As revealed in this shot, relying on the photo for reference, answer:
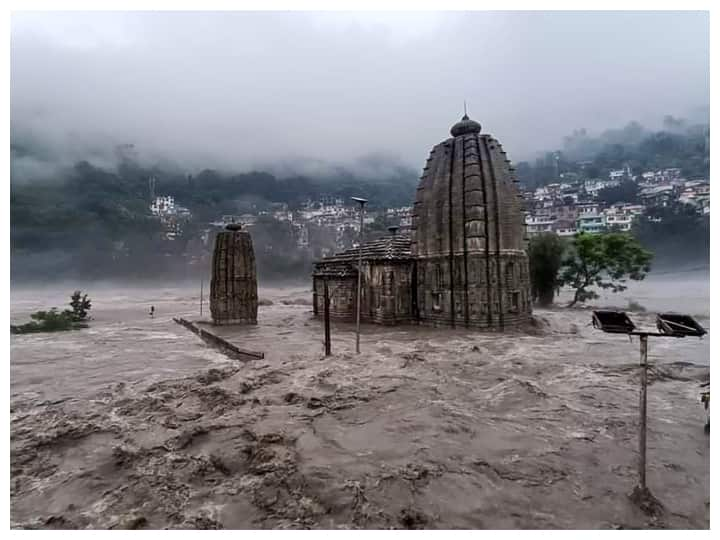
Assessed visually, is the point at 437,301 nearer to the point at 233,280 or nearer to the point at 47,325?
the point at 233,280

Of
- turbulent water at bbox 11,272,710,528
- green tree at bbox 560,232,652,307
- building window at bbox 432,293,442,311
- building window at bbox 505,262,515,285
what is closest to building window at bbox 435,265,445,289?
building window at bbox 432,293,442,311

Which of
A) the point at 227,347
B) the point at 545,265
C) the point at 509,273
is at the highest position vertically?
the point at 545,265

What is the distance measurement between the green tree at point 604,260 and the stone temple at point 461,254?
1758cm

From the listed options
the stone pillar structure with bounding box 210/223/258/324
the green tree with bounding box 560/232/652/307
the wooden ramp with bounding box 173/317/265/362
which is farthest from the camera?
the green tree with bounding box 560/232/652/307

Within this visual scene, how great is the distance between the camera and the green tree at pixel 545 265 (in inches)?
1674

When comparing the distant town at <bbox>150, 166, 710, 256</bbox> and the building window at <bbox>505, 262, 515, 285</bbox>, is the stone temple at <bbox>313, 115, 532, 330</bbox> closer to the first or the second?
the building window at <bbox>505, 262, 515, 285</bbox>

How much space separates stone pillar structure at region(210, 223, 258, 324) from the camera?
30.2 meters

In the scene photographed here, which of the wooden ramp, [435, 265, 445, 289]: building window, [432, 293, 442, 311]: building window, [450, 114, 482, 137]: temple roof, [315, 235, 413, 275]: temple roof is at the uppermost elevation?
[450, 114, 482, 137]: temple roof

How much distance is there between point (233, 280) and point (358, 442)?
2423 cm

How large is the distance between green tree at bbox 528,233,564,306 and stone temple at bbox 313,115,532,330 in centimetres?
1824

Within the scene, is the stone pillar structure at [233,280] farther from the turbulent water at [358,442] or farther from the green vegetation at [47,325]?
the green vegetation at [47,325]

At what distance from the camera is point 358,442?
841cm

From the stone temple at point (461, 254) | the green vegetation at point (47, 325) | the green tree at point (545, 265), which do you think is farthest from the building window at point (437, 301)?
the green vegetation at point (47, 325)

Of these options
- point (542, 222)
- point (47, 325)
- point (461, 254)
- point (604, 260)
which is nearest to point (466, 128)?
point (461, 254)
